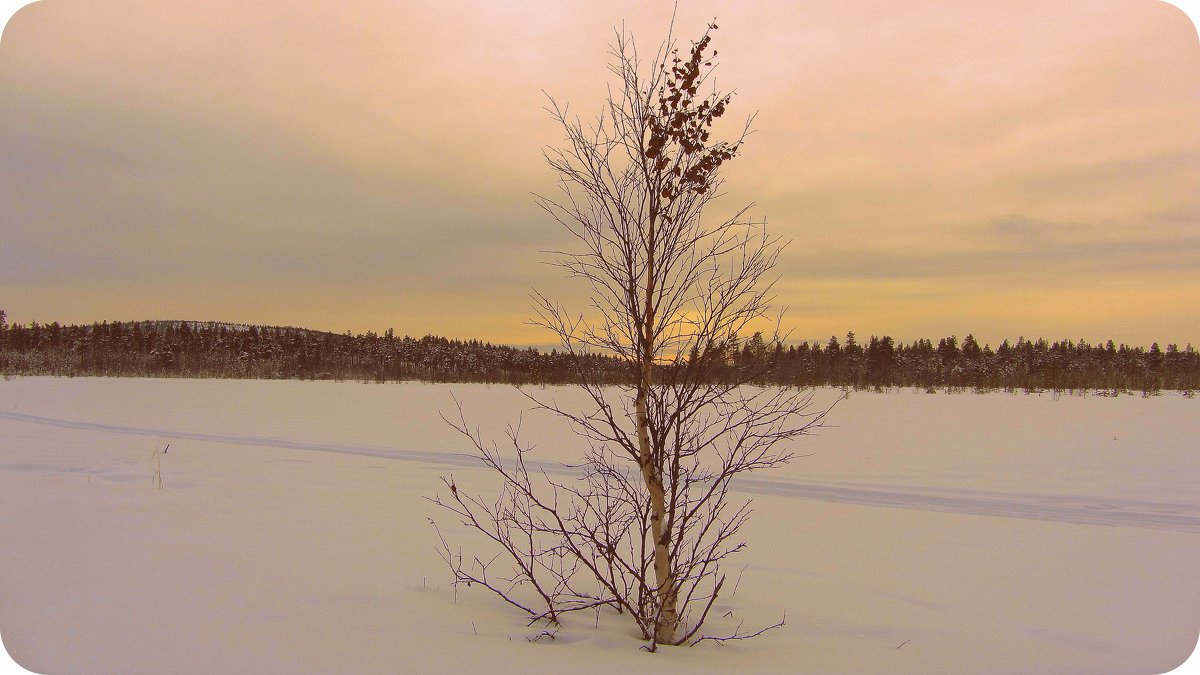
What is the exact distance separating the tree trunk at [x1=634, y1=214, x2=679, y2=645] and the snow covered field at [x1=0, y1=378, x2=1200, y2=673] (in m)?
0.23

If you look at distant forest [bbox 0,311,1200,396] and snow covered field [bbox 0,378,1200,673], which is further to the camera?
distant forest [bbox 0,311,1200,396]

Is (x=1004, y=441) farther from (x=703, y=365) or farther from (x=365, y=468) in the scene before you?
(x=703, y=365)

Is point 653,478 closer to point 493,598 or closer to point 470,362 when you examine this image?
point 493,598

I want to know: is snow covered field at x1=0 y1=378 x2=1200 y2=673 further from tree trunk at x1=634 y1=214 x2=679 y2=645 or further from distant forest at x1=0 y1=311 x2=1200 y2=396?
distant forest at x1=0 y1=311 x2=1200 y2=396

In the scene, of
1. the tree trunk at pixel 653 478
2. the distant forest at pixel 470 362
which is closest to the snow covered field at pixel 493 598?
the tree trunk at pixel 653 478

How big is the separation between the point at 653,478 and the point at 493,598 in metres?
1.48

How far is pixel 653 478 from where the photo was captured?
13.2 feet

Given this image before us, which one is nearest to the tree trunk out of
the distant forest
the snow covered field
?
the snow covered field

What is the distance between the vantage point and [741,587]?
5.30 m

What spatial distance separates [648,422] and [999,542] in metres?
4.79

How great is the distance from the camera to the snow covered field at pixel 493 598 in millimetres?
3674

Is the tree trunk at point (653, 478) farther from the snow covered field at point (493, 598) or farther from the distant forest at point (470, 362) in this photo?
the distant forest at point (470, 362)

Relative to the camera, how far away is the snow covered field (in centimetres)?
367

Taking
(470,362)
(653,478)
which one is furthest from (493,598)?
(470,362)
